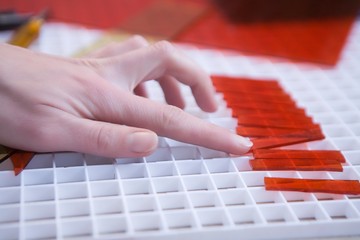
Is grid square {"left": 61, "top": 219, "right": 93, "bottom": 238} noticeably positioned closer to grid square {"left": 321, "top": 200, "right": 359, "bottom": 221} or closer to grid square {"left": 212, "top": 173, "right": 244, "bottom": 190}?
grid square {"left": 212, "top": 173, "right": 244, "bottom": 190}

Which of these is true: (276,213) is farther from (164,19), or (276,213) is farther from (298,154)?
(164,19)

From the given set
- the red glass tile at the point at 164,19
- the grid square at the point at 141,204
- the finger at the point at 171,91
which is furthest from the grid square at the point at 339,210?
the red glass tile at the point at 164,19

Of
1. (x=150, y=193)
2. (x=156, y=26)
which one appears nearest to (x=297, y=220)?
(x=150, y=193)

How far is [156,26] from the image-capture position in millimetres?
1133

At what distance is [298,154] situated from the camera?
69 cm

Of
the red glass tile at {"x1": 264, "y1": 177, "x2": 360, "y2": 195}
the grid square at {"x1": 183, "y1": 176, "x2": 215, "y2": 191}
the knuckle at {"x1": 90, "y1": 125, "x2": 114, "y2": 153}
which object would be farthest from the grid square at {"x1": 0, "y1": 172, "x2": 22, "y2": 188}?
the red glass tile at {"x1": 264, "y1": 177, "x2": 360, "y2": 195}

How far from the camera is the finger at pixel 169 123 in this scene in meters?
0.66

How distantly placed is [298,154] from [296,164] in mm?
29

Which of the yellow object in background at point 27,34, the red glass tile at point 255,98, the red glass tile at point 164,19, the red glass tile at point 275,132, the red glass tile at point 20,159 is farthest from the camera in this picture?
the red glass tile at point 164,19

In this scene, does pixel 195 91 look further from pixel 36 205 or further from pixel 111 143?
pixel 36 205

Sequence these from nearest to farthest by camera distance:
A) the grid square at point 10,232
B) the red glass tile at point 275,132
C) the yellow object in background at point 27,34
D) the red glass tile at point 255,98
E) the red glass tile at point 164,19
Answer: the grid square at point 10,232, the red glass tile at point 275,132, the red glass tile at point 255,98, the yellow object in background at point 27,34, the red glass tile at point 164,19

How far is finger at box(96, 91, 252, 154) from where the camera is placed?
66 centimetres

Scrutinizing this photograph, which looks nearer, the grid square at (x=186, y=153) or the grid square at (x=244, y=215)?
the grid square at (x=244, y=215)

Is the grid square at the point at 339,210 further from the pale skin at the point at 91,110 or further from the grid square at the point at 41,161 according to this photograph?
the grid square at the point at 41,161
